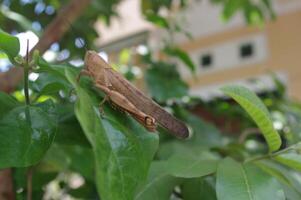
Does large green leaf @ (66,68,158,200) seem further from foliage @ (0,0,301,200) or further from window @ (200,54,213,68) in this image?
window @ (200,54,213,68)

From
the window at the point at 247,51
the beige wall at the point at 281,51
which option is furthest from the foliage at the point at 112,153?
the window at the point at 247,51

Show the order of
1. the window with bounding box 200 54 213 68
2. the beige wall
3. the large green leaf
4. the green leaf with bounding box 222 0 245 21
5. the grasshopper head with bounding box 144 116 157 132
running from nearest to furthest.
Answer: the large green leaf → the grasshopper head with bounding box 144 116 157 132 → the green leaf with bounding box 222 0 245 21 → the beige wall → the window with bounding box 200 54 213 68

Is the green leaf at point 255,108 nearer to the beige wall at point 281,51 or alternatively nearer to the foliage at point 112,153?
the foliage at point 112,153

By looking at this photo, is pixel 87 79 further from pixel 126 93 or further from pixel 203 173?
pixel 203 173

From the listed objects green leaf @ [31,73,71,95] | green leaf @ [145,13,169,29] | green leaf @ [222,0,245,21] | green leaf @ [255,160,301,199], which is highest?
green leaf @ [222,0,245,21]

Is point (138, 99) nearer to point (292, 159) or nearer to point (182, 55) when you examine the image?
point (292, 159)

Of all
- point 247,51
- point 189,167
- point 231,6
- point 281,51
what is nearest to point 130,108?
point 189,167

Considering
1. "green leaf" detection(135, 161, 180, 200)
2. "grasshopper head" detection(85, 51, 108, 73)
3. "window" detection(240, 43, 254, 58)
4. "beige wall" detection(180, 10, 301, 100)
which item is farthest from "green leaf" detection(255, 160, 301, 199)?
"window" detection(240, 43, 254, 58)
